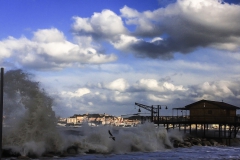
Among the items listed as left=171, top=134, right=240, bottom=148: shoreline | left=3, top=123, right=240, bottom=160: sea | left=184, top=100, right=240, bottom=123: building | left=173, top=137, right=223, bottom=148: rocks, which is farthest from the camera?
left=184, top=100, right=240, bottom=123: building

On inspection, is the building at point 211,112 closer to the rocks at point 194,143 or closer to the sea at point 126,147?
the rocks at point 194,143

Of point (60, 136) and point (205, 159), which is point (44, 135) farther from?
point (205, 159)

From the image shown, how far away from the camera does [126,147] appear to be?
37.8 metres

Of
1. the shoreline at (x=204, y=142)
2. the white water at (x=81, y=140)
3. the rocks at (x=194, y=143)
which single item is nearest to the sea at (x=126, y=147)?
the white water at (x=81, y=140)

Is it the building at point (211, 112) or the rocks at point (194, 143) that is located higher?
the building at point (211, 112)

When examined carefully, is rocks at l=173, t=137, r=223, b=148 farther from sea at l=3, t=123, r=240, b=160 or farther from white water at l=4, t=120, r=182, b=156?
white water at l=4, t=120, r=182, b=156

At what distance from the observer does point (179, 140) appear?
49844mm

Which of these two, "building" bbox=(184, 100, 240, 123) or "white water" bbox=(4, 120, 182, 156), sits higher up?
"building" bbox=(184, 100, 240, 123)

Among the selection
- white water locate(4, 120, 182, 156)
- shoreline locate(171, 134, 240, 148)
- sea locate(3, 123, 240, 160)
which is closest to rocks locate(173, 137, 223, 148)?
shoreline locate(171, 134, 240, 148)

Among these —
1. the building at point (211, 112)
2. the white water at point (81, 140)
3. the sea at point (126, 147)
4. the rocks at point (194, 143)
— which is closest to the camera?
the white water at point (81, 140)

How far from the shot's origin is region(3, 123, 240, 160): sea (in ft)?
101

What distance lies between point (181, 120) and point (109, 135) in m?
23.2

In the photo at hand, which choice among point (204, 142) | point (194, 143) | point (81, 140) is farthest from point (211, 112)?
point (81, 140)

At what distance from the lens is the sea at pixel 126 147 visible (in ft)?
101
